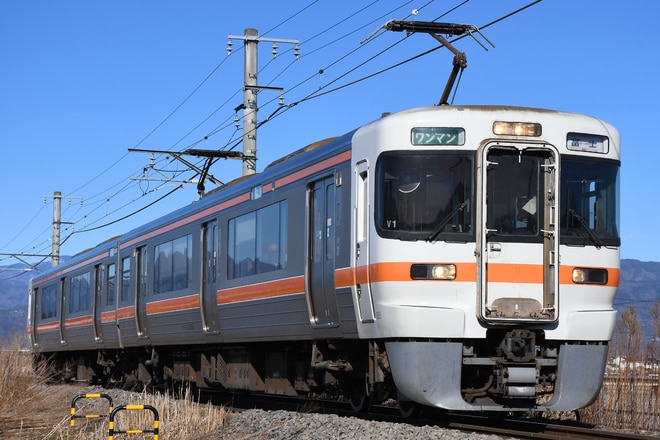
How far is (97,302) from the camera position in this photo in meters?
24.1

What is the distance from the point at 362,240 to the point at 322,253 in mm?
1259

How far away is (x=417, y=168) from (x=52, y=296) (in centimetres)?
2077

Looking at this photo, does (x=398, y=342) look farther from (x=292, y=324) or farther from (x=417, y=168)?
(x=292, y=324)

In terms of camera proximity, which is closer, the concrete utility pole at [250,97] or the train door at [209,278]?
the train door at [209,278]

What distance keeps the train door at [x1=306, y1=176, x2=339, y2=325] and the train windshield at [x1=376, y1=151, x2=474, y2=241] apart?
1.34m

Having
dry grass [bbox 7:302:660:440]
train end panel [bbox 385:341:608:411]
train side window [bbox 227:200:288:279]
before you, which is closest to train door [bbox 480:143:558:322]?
train end panel [bbox 385:341:608:411]

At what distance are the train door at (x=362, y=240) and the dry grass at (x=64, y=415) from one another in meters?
2.22

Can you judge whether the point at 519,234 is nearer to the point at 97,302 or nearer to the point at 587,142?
the point at 587,142

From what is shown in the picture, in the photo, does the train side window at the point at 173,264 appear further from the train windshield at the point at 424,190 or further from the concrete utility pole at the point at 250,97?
the train windshield at the point at 424,190

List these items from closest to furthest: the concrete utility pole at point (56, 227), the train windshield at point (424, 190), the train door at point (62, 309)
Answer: the train windshield at point (424, 190), the train door at point (62, 309), the concrete utility pole at point (56, 227)

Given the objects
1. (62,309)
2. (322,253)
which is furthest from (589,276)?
(62,309)

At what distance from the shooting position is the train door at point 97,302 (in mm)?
23875

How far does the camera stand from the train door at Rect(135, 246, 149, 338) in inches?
794

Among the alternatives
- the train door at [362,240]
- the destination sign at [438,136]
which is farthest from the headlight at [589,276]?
the train door at [362,240]
